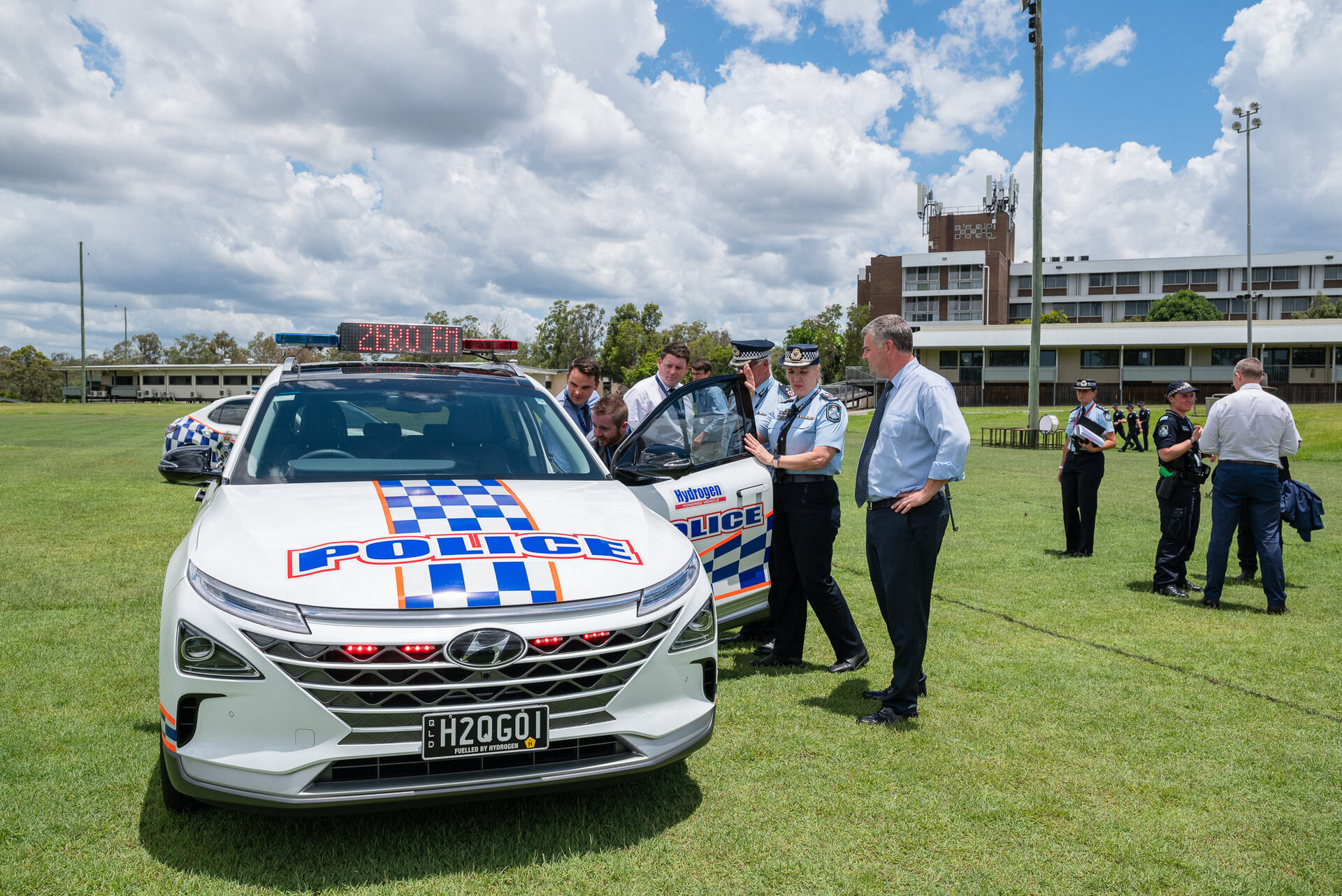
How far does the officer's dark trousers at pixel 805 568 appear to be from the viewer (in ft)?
16.4

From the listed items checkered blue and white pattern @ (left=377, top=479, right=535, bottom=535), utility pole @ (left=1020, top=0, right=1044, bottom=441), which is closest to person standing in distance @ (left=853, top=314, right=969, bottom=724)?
checkered blue and white pattern @ (left=377, top=479, right=535, bottom=535)

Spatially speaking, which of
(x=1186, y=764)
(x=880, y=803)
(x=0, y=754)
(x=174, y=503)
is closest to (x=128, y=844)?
(x=0, y=754)

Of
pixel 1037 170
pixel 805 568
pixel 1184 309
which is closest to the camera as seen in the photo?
pixel 805 568

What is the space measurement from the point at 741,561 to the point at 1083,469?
5726 millimetres

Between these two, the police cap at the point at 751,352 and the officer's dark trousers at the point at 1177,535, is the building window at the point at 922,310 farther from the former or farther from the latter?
the police cap at the point at 751,352

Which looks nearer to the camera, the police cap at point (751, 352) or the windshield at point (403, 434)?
the windshield at point (403, 434)

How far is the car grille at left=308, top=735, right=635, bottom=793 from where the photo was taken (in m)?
2.81

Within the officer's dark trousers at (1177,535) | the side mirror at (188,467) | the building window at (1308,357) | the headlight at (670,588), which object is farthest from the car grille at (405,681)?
the building window at (1308,357)

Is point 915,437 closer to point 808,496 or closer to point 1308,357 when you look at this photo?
point 808,496

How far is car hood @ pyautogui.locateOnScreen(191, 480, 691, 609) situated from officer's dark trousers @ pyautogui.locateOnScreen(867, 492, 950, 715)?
115cm

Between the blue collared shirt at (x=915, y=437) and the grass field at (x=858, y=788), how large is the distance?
1.19 m

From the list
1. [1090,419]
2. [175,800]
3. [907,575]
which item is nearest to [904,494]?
[907,575]

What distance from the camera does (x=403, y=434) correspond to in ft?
14.0

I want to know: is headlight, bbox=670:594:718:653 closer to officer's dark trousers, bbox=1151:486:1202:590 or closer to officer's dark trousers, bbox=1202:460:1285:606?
officer's dark trousers, bbox=1202:460:1285:606
